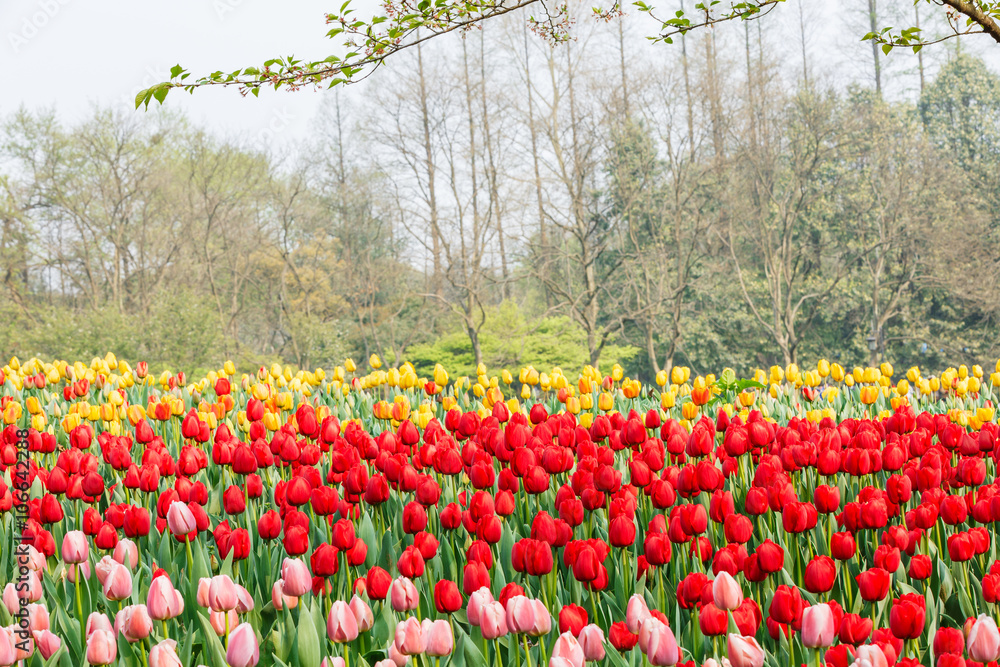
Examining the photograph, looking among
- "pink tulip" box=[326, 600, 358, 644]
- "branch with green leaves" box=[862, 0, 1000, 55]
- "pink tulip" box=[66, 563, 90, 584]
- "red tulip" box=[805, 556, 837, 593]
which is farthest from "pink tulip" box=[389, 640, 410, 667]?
"branch with green leaves" box=[862, 0, 1000, 55]

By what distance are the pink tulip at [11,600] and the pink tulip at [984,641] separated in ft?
6.13

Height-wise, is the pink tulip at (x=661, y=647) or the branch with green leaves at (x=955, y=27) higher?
the branch with green leaves at (x=955, y=27)

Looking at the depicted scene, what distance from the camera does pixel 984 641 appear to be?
132 cm

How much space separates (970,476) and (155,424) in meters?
3.98

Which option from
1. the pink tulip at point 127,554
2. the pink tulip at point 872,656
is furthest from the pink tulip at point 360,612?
the pink tulip at point 872,656

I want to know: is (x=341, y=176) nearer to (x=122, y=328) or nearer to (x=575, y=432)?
(x=122, y=328)

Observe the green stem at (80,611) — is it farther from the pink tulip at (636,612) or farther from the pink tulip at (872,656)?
the pink tulip at (872,656)

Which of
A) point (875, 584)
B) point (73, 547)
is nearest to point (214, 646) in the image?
point (73, 547)

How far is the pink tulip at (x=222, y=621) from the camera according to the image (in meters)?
1.71

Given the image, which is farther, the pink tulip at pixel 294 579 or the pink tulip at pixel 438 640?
the pink tulip at pixel 294 579

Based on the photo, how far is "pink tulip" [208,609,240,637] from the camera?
1.71 m

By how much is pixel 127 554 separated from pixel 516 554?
39.7 inches

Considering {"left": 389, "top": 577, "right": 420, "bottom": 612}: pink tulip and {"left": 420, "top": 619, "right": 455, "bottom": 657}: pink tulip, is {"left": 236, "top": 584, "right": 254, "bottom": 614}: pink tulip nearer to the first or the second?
{"left": 389, "top": 577, "right": 420, "bottom": 612}: pink tulip

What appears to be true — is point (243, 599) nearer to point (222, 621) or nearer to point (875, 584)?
point (222, 621)
